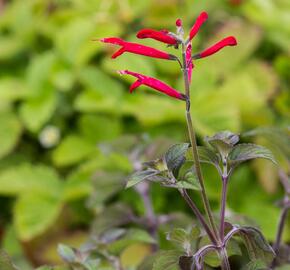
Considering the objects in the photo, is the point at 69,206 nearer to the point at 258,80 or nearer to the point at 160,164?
the point at 258,80

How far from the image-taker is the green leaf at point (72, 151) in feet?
4.64

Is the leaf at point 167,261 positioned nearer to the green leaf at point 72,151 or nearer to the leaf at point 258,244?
the leaf at point 258,244

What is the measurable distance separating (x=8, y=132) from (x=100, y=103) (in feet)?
0.72

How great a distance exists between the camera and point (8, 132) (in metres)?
1.47

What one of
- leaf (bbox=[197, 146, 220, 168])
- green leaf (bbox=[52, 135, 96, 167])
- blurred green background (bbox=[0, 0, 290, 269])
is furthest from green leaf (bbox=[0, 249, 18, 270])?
green leaf (bbox=[52, 135, 96, 167])

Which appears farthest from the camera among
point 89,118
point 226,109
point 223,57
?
point 223,57

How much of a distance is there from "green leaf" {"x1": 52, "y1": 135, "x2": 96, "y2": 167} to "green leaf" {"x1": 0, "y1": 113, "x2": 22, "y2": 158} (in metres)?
0.10

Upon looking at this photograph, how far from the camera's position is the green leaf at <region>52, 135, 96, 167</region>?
141 cm

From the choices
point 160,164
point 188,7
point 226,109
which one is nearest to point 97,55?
point 188,7

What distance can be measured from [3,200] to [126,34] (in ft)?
1.71

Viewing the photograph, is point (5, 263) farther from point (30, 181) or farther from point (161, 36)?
point (30, 181)

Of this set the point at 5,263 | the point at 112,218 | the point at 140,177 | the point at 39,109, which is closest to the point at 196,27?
the point at 140,177

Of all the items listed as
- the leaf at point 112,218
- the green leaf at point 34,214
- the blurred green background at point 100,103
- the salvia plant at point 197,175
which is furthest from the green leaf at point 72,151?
the salvia plant at point 197,175

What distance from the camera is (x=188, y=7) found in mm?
1710
